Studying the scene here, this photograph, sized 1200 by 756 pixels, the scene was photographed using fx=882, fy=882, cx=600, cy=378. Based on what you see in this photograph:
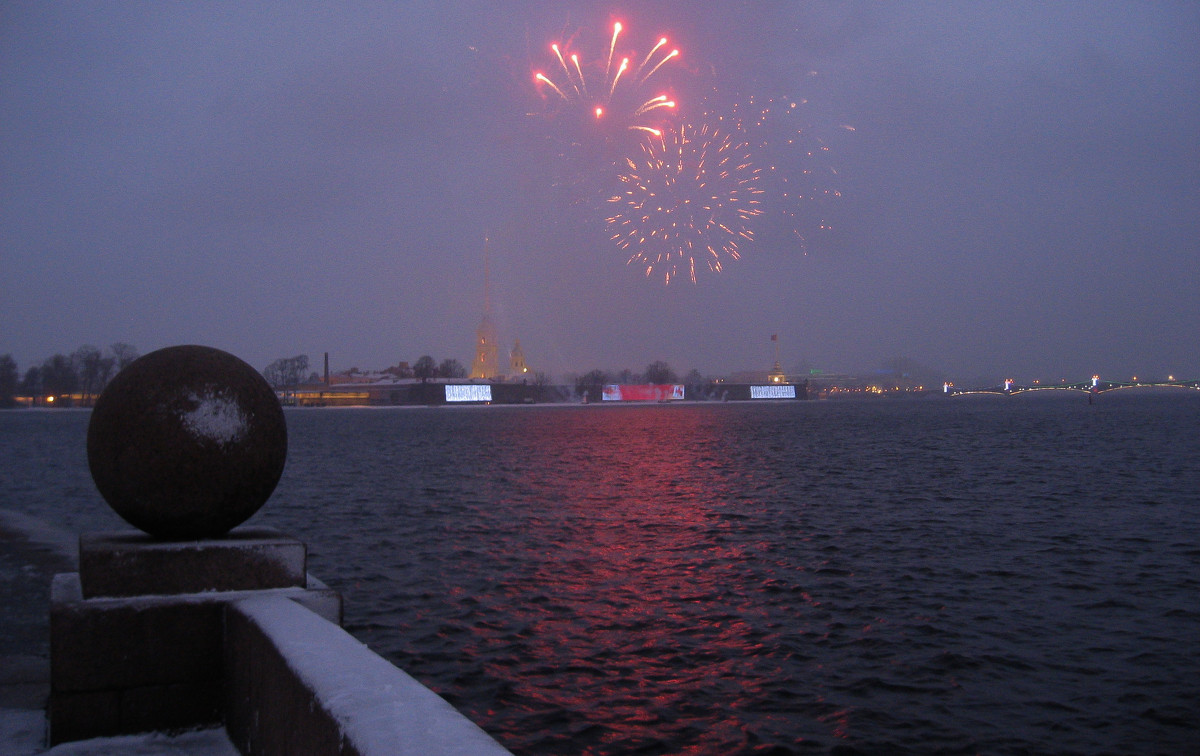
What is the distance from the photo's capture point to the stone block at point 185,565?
425cm

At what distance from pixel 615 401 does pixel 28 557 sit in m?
188

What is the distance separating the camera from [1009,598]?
11398 mm

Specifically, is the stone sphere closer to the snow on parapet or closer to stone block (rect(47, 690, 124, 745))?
the snow on parapet

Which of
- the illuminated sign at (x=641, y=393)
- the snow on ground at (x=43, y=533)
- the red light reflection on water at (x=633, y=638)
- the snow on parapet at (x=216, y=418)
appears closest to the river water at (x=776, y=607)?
the red light reflection on water at (x=633, y=638)

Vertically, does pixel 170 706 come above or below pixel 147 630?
below

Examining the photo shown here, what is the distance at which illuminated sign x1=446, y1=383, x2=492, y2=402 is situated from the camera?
171 metres

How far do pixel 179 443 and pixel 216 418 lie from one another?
0.22 m

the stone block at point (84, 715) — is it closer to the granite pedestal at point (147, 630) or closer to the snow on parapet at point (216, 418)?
the granite pedestal at point (147, 630)

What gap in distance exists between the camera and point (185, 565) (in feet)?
14.4

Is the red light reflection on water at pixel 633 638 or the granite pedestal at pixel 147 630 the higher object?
the granite pedestal at pixel 147 630

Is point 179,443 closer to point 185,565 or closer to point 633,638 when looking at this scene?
point 185,565

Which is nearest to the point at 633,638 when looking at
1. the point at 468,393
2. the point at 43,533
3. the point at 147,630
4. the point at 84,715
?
the point at 147,630

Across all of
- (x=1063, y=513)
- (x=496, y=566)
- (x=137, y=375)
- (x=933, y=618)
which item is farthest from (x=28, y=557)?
(x=1063, y=513)

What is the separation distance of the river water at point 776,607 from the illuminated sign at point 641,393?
170m
